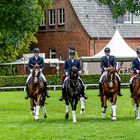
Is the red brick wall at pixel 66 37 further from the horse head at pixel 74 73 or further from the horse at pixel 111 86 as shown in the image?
the horse head at pixel 74 73

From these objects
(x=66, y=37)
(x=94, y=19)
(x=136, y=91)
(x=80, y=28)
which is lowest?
(x=136, y=91)

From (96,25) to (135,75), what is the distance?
144 ft

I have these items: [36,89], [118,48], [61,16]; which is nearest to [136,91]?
[36,89]

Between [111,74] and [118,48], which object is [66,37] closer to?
[118,48]

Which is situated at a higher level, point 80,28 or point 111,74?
point 80,28

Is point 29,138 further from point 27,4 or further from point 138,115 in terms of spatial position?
point 27,4

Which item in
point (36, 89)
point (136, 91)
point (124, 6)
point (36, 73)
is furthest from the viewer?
point (36, 89)

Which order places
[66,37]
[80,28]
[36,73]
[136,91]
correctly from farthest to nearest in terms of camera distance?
[66,37]
[80,28]
[136,91]
[36,73]

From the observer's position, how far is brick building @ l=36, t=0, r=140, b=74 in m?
69.6

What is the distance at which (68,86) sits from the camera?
25656 mm

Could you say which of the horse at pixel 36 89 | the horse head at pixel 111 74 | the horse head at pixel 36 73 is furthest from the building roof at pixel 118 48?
the horse head at pixel 36 73

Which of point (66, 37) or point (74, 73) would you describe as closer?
point (74, 73)

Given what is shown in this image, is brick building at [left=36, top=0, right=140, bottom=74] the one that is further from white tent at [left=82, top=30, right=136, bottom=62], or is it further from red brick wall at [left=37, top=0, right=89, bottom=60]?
white tent at [left=82, top=30, right=136, bottom=62]

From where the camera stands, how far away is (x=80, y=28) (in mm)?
69938
